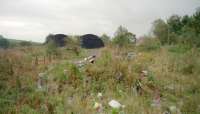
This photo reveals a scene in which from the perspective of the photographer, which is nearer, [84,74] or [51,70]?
[84,74]

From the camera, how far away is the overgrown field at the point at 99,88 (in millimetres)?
3441

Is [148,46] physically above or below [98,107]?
above

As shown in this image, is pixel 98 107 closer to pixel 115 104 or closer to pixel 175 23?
pixel 115 104

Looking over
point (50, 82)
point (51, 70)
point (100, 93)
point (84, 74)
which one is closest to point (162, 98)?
point (100, 93)

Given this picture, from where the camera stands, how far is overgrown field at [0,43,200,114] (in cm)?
344

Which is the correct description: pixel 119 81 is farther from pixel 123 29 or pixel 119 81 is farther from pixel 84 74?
pixel 123 29

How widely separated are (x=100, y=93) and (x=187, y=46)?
6.54 metres

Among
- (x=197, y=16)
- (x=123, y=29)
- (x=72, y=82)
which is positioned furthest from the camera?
(x=197, y=16)

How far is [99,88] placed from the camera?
14.1 feet

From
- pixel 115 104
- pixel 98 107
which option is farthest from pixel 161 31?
pixel 98 107

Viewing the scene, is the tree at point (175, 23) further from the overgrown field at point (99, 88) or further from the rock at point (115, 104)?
the rock at point (115, 104)

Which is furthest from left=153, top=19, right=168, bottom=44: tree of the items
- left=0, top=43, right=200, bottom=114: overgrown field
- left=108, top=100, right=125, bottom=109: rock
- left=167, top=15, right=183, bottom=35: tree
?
left=108, top=100, right=125, bottom=109: rock

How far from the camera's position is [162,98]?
13.6ft

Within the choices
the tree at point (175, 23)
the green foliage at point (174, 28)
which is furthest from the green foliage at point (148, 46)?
the tree at point (175, 23)
